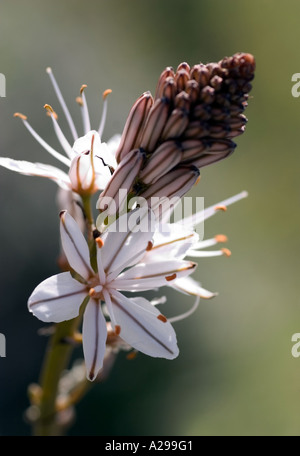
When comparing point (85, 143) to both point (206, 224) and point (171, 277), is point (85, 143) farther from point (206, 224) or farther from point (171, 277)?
point (206, 224)

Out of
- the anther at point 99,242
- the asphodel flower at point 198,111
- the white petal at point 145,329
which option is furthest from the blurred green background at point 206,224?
the asphodel flower at point 198,111

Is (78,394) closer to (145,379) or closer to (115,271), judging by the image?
(115,271)

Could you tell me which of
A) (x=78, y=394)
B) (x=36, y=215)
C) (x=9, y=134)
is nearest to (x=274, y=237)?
(x=36, y=215)

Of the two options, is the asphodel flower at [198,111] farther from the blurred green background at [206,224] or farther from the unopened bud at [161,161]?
the blurred green background at [206,224]

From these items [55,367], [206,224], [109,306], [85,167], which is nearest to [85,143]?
[85,167]

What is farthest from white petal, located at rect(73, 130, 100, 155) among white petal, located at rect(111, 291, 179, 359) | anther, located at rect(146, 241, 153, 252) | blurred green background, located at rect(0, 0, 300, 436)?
blurred green background, located at rect(0, 0, 300, 436)

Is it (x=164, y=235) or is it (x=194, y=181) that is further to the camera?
(x=164, y=235)

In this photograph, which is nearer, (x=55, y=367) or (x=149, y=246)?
(x=149, y=246)

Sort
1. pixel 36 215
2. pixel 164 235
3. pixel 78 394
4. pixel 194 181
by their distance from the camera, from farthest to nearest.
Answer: pixel 36 215 → pixel 78 394 → pixel 164 235 → pixel 194 181

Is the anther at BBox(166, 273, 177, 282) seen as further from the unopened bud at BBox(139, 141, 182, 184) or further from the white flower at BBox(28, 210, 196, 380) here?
the unopened bud at BBox(139, 141, 182, 184)
